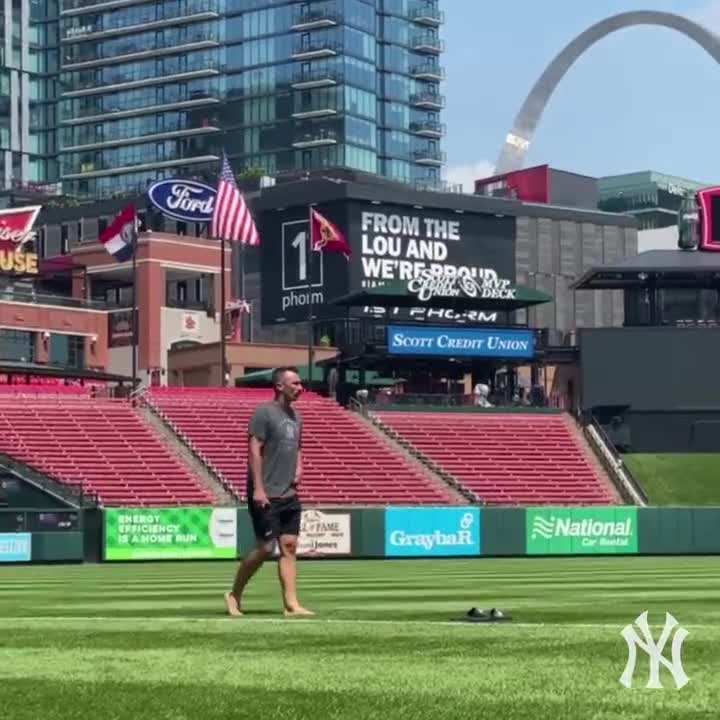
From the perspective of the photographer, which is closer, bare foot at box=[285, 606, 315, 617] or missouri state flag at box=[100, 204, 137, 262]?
bare foot at box=[285, 606, 315, 617]

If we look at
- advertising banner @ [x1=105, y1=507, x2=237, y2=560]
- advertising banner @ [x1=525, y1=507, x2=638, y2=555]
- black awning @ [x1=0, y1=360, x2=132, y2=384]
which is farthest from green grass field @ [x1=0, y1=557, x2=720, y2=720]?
black awning @ [x1=0, y1=360, x2=132, y2=384]

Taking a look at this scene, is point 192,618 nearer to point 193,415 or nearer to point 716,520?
point 716,520

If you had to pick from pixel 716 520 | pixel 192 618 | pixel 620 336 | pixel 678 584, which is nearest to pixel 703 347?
pixel 620 336

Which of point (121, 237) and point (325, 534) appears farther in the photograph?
point (121, 237)

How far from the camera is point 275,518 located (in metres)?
12.5

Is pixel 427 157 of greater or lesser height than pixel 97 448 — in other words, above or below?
above

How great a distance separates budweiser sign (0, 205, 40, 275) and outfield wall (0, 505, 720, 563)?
24.2 meters

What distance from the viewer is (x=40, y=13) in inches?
6427

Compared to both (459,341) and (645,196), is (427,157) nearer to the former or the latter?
(645,196)

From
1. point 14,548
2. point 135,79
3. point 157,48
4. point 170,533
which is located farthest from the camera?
point 135,79

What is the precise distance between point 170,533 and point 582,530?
11685 mm

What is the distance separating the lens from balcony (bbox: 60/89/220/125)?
Result: 154 meters

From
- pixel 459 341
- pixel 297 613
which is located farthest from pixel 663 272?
pixel 297 613

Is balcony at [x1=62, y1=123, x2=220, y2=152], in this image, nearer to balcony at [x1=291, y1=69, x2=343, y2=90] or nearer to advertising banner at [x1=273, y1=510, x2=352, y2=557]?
balcony at [x1=291, y1=69, x2=343, y2=90]
